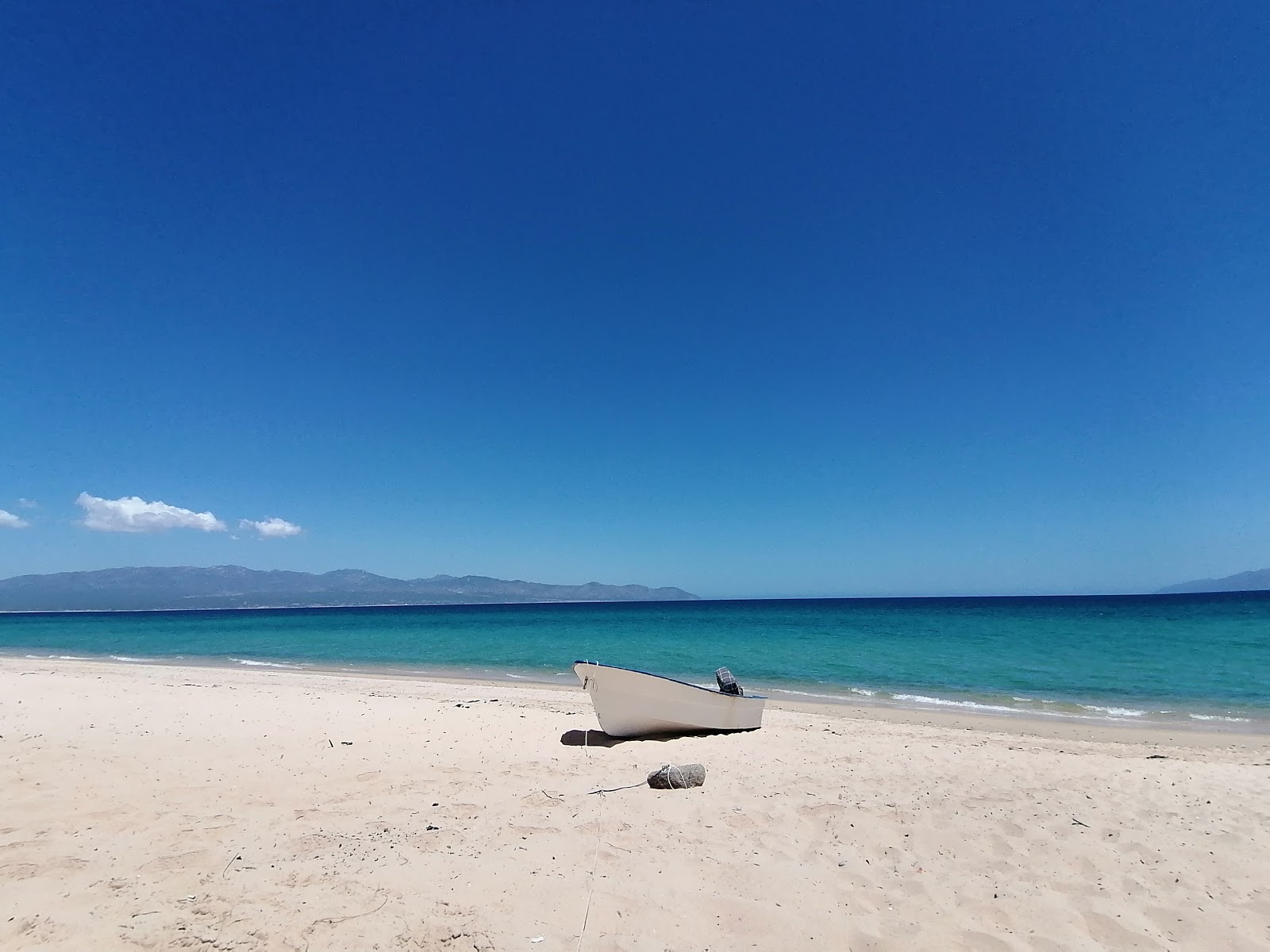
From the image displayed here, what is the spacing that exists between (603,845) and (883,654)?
23.4 meters

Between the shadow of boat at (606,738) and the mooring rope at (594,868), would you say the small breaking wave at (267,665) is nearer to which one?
the shadow of boat at (606,738)

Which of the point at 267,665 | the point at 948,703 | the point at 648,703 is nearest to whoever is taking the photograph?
the point at 648,703

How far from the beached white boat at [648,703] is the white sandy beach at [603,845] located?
1.45ft

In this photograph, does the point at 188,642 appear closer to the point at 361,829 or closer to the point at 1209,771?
the point at 361,829

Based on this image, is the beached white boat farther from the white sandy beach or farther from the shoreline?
the shoreline

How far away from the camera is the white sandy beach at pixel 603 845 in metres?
3.75

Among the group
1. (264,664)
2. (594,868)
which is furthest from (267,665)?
(594,868)

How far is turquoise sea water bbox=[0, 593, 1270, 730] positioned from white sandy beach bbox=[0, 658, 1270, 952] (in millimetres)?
7471

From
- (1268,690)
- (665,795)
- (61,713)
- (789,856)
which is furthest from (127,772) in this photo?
(1268,690)

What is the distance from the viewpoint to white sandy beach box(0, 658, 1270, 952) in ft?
12.3

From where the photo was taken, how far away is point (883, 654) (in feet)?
82.4

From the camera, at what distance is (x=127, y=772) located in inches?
261

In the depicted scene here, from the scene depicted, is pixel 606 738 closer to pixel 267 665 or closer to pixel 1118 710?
pixel 1118 710

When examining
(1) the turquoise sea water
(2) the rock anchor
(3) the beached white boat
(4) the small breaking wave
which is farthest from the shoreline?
(2) the rock anchor
